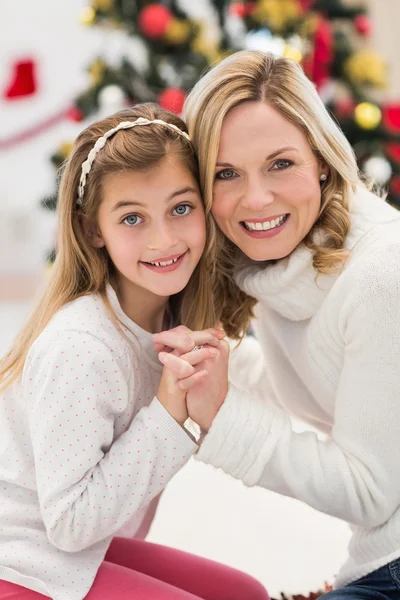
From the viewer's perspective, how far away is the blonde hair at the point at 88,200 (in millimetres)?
1391

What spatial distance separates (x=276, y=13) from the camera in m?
3.04

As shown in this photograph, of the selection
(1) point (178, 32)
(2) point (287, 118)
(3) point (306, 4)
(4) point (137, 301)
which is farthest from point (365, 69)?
(4) point (137, 301)

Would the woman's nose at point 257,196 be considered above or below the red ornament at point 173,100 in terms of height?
above

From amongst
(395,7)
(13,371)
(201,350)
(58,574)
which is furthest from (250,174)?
(395,7)

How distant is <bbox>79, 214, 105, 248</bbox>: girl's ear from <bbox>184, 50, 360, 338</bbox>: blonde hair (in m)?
0.21

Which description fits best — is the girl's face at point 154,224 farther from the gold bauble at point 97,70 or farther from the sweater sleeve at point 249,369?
the gold bauble at point 97,70

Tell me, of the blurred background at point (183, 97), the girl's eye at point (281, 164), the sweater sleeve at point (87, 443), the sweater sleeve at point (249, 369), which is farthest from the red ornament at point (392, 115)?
the sweater sleeve at point (87, 443)

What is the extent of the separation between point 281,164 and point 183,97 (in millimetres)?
1560

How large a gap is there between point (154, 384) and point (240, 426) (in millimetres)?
230

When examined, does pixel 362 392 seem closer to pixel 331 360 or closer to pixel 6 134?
pixel 331 360

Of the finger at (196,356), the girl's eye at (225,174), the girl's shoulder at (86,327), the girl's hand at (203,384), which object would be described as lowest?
the girl's hand at (203,384)

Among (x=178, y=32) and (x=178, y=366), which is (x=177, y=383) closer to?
(x=178, y=366)

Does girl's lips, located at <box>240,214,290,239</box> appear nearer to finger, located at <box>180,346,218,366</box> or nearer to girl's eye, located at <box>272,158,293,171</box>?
girl's eye, located at <box>272,158,293,171</box>

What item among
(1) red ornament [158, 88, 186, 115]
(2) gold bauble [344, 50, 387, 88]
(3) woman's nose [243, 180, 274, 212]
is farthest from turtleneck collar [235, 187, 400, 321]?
(2) gold bauble [344, 50, 387, 88]
